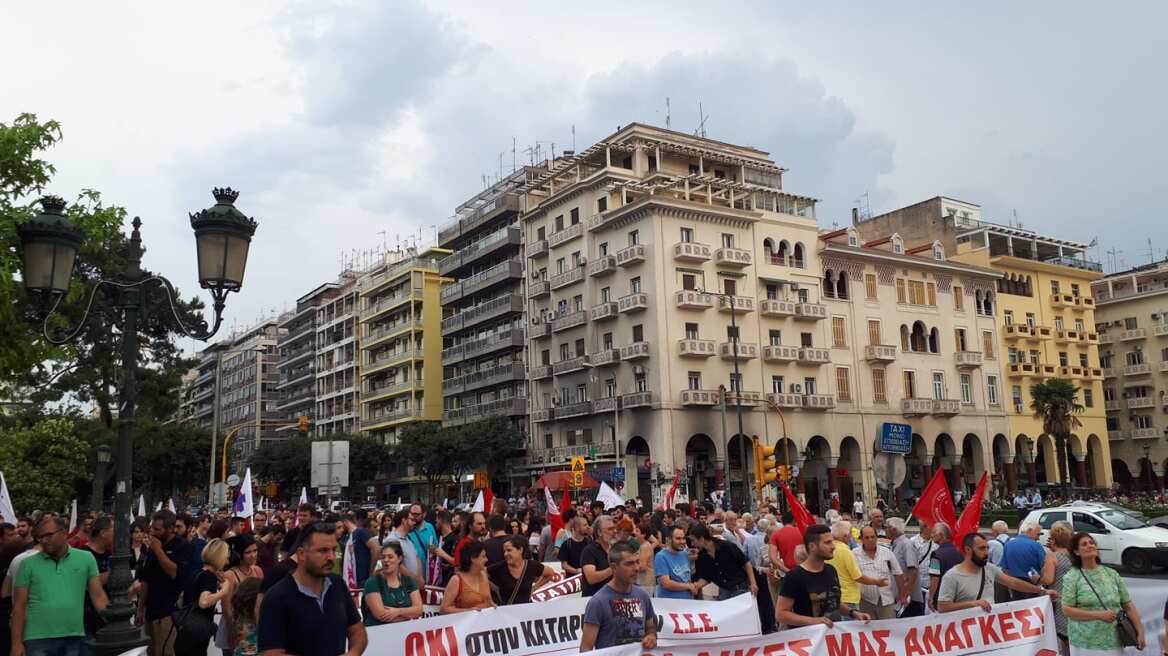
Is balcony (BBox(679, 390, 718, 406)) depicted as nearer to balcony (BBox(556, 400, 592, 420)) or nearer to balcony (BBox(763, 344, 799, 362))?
balcony (BBox(763, 344, 799, 362))

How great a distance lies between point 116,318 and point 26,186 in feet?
22.3

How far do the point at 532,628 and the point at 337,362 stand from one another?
86088 millimetres

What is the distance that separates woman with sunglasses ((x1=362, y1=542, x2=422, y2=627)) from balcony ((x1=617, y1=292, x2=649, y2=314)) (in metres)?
43.2

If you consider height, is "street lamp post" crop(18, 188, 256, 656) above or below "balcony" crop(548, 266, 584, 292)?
below

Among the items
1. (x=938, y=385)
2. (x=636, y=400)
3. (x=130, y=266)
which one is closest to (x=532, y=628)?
(x=130, y=266)

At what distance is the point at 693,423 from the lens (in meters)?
51.1

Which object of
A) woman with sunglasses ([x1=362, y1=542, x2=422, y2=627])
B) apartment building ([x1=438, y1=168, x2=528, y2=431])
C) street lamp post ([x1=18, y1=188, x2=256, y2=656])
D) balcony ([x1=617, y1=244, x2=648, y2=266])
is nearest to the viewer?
woman with sunglasses ([x1=362, y1=542, x2=422, y2=627])

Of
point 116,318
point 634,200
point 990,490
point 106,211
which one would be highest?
point 634,200

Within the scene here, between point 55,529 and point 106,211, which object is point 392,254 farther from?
point 55,529

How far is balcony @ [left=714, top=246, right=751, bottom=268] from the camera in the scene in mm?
53500

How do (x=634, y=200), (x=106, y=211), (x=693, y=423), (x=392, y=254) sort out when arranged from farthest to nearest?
1. (x=392, y=254)
2. (x=634, y=200)
3. (x=693, y=423)
4. (x=106, y=211)

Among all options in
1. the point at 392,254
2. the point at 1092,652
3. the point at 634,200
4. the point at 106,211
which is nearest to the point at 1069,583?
the point at 1092,652

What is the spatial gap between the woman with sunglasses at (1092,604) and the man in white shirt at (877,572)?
10.3ft

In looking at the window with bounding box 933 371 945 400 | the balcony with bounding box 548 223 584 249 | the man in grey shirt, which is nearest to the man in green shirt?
the man in grey shirt
